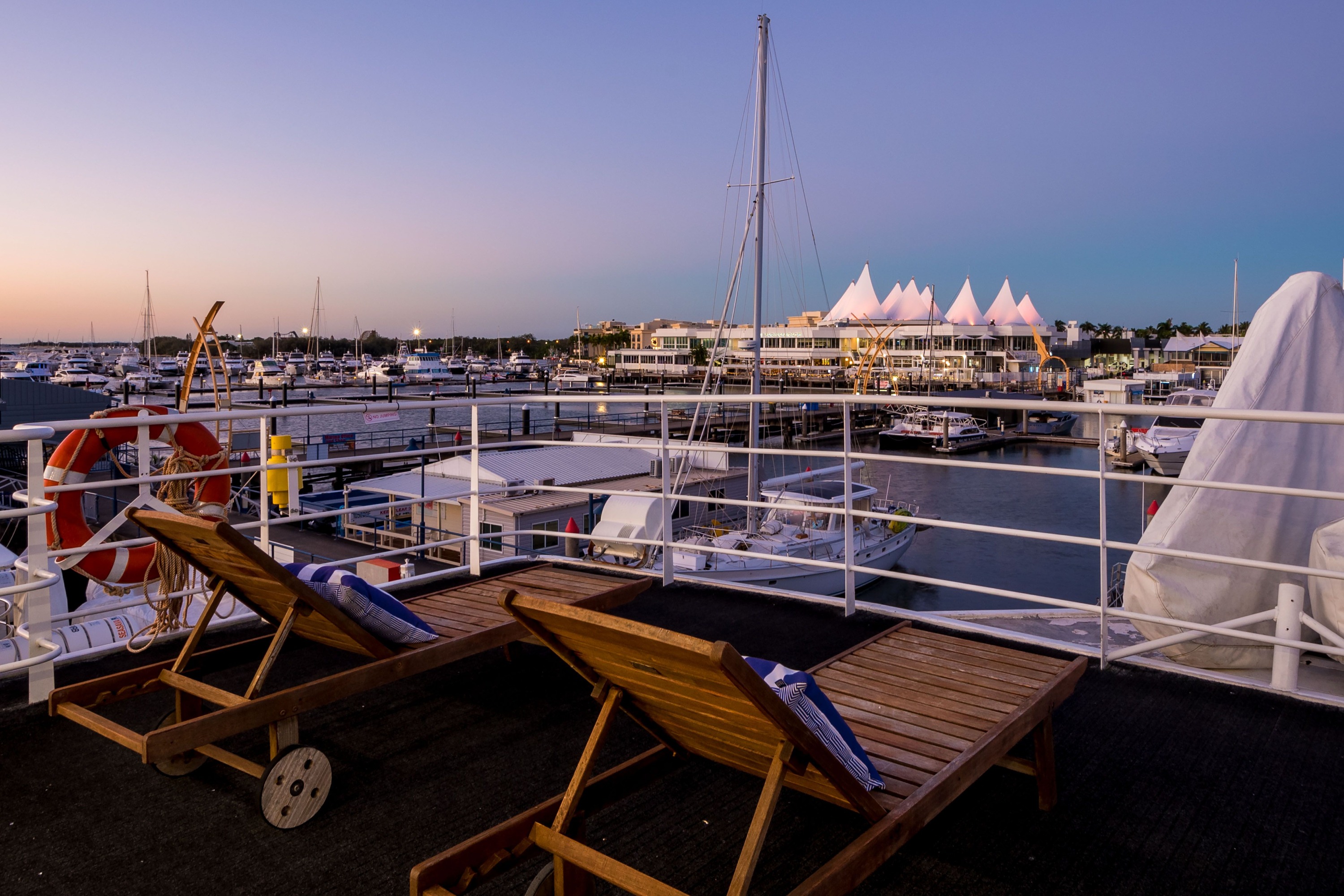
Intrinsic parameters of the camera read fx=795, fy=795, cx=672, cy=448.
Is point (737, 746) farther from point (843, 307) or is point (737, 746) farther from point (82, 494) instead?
point (843, 307)

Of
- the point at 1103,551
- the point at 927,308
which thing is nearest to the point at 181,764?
the point at 1103,551

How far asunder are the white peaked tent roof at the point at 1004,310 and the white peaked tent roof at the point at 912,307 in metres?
7.58

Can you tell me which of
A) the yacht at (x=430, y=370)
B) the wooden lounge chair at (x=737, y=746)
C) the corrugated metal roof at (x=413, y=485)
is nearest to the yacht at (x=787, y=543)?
the corrugated metal roof at (x=413, y=485)

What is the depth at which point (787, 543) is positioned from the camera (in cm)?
1822

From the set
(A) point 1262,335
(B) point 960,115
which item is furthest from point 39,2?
(B) point 960,115

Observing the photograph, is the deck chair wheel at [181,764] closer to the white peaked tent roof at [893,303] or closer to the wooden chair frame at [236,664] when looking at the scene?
the wooden chair frame at [236,664]

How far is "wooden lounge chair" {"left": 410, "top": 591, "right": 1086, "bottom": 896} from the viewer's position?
1.34m

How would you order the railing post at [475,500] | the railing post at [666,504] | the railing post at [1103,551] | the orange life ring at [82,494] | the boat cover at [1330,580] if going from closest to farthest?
the railing post at [1103,551], the boat cover at [1330,580], the orange life ring at [82,494], the railing post at [666,504], the railing post at [475,500]

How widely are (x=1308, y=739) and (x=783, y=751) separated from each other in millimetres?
2290

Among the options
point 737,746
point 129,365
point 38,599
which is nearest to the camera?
point 737,746

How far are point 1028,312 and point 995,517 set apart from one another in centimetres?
7645

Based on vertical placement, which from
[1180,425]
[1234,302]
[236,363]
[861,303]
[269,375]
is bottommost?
[1180,425]

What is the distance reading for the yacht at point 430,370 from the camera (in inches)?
3278

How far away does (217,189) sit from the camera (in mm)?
29422
